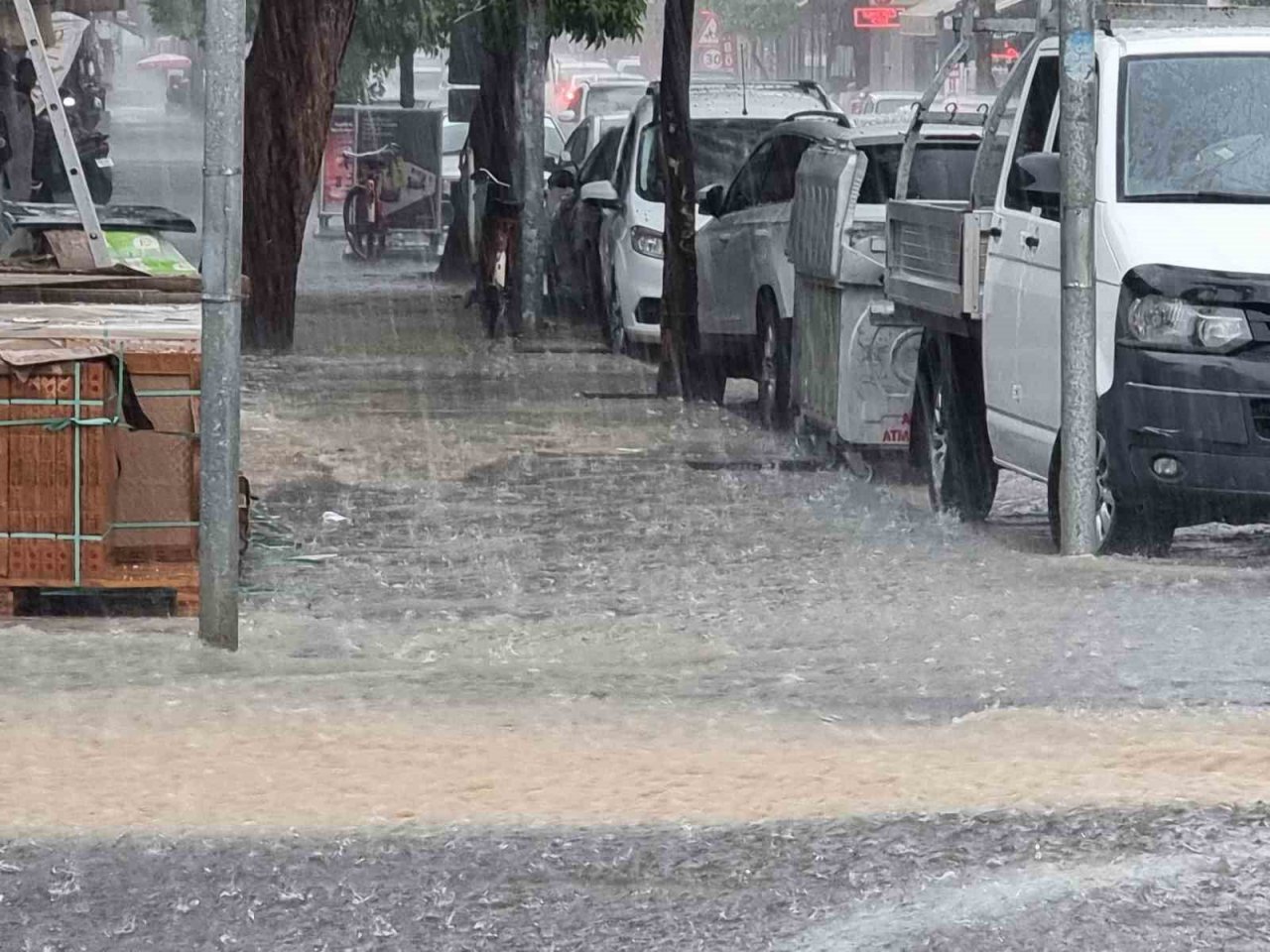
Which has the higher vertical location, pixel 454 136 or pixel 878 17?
pixel 878 17

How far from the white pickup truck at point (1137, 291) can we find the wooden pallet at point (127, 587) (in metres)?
3.25

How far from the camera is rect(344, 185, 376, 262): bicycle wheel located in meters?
32.9

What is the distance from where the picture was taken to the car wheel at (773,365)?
14.6 m

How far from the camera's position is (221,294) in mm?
7688

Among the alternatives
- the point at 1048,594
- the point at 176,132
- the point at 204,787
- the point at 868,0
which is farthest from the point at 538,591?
the point at 176,132

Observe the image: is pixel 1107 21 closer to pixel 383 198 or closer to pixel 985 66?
pixel 383 198

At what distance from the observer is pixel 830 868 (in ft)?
18.8

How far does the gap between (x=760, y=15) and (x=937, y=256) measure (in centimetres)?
6517

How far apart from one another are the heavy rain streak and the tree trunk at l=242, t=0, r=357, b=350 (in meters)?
1.99

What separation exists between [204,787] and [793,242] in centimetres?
768

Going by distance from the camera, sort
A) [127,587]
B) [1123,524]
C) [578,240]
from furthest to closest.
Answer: [578,240] < [1123,524] < [127,587]

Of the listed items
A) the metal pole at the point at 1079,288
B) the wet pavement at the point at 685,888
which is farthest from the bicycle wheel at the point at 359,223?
the wet pavement at the point at 685,888

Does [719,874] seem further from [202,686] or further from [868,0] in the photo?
[868,0]

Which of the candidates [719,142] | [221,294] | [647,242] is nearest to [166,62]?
[719,142]
